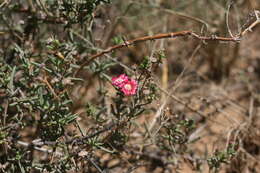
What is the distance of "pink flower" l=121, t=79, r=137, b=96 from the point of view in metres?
1.62

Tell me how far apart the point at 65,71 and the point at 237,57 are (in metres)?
2.01


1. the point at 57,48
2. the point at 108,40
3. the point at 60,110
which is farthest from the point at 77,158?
the point at 108,40

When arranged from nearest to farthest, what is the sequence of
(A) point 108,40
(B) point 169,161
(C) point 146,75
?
(C) point 146,75, (B) point 169,161, (A) point 108,40

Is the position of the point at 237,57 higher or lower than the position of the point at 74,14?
lower

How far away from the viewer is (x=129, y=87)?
1.63 metres

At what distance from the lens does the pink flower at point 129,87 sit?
1.62 metres

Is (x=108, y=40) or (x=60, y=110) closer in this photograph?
(x=60, y=110)

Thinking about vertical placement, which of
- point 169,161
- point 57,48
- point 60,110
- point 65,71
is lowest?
point 169,161

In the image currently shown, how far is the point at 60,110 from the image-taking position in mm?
1645

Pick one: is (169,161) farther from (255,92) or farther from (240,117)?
(255,92)

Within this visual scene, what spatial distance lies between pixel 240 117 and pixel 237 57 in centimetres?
69

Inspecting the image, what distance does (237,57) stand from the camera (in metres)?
3.19

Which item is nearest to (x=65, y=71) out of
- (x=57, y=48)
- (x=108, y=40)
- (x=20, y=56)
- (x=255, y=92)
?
(x=57, y=48)

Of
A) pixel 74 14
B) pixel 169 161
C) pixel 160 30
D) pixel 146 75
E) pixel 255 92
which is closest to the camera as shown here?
pixel 146 75
